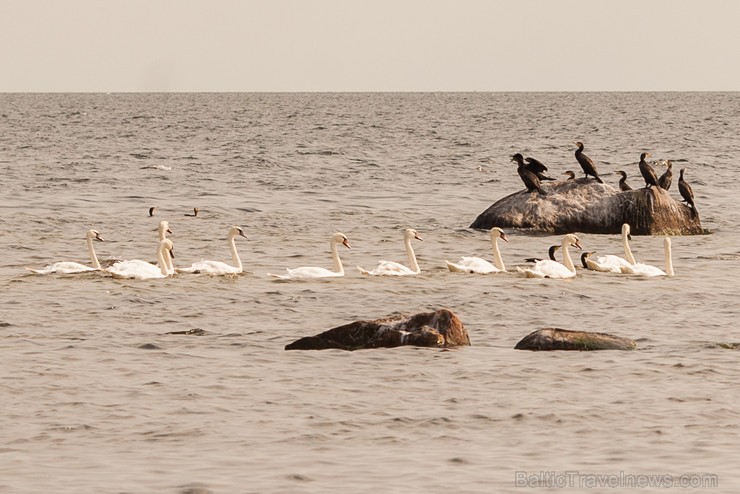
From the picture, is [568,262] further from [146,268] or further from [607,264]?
[146,268]

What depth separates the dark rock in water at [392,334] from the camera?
13266 mm

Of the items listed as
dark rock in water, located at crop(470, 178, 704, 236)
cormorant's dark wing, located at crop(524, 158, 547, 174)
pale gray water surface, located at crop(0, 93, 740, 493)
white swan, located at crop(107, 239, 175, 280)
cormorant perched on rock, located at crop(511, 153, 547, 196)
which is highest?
cormorant's dark wing, located at crop(524, 158, 547, 174)

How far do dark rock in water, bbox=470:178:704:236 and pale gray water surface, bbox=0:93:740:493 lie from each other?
631 mm

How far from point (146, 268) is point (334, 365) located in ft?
23.3

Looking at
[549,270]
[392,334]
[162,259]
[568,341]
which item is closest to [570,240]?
[549,270]

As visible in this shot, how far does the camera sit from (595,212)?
2498 cm

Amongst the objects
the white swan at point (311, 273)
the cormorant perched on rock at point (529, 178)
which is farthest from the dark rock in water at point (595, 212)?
the white swan at point (311, 273)

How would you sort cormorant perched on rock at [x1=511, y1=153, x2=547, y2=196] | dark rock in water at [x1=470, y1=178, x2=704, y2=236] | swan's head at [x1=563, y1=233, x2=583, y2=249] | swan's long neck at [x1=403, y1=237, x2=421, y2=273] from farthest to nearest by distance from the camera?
dark rock in water at [x1=470, y1=178, x2=704, y2=236], cormorant perched on rock at [x1=511, y1=153, x2=547, y2=196], swan's head at [x1=563, y1=233, x2=583, y2=249], swan's long neck at [x1=403, y1=237, x2=421, y2=273]

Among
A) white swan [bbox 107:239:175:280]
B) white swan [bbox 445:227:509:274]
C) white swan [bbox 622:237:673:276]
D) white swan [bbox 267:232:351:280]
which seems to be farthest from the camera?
white swan [bbox 445:227:509:274]

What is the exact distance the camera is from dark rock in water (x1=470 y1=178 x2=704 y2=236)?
81.6 ft

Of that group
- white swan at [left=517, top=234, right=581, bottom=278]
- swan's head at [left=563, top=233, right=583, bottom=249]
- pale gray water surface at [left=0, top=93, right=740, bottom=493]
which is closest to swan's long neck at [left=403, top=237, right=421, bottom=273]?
pale gray water surface at [left=0, top=93, right=740, bottom=493]

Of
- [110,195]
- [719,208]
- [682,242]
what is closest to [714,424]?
[682,242]

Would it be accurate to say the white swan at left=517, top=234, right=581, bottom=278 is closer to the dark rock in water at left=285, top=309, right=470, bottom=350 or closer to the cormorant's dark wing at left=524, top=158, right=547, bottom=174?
the cormorant's dark wing at left=524, top=158, right=547, bottom=174

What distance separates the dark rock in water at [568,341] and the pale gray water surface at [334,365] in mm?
215
